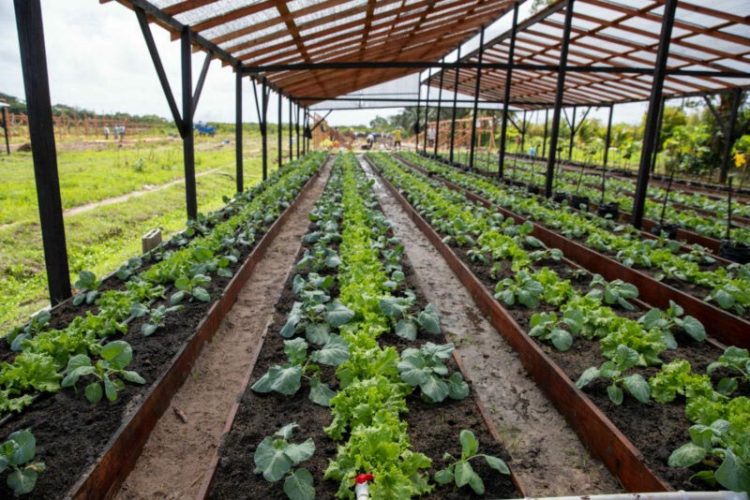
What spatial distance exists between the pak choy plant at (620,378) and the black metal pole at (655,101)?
5.20 meters

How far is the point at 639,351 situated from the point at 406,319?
1.77 metres

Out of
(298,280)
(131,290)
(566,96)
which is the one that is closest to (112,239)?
(131,290)

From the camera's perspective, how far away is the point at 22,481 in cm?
226

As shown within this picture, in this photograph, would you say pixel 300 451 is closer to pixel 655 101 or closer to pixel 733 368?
pixel 733 368

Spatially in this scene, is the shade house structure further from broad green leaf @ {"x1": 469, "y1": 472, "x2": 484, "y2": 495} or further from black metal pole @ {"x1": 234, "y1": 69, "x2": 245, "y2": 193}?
broad green leaf @ {"x1": 469, "y1": 472, "x2": 484, "y2": 495}

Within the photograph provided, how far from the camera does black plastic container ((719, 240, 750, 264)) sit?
6.29 m

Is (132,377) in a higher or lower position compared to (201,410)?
higher

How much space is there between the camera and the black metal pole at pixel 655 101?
7102 millimetres

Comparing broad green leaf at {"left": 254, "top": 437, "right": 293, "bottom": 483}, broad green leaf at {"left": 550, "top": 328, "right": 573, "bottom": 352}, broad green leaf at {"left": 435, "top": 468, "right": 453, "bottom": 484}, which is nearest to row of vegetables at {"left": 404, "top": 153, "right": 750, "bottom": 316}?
broad green leaf at {"left": 550, "top": 328, "right": 573, "bottom": 352}

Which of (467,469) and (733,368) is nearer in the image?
(467,469)

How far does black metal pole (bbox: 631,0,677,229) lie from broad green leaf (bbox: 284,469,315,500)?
23.3 feet

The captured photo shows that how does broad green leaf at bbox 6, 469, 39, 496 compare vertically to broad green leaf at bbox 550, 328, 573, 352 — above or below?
below

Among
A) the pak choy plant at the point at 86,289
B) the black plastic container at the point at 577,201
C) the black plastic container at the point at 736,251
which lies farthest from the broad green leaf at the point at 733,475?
the black plastic container at the point at 577,201

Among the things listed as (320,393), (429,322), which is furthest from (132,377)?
(429,322)
